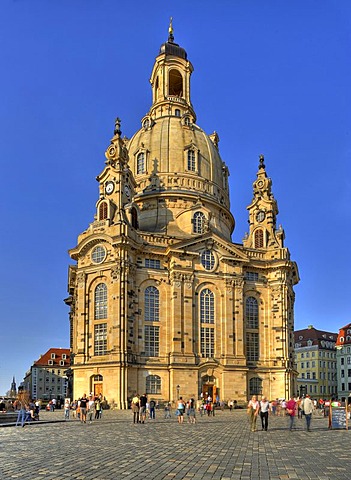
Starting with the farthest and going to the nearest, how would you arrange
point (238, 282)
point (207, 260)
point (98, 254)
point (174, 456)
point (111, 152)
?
point (111, 152) < point (238, 282) < point (207, 260) < point (98, 254) < point (174, 456)

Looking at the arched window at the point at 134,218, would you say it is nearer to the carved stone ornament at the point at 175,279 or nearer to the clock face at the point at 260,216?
the carved stone ornament at the point at 175,279

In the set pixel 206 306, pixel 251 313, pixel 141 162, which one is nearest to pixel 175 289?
pixel 206 306

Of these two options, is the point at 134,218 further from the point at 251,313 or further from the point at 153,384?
the point at 153,384

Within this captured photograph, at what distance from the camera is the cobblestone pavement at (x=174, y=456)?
1459 centimetres

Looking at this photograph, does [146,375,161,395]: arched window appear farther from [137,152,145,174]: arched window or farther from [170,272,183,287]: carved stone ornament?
[137,152,145,174]: arched window

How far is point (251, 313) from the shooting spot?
71.1m

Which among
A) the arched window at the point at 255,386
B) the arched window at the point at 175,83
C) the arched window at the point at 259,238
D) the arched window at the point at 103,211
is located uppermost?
the arched window at the point at 175,83

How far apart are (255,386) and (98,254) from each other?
78.7 feet

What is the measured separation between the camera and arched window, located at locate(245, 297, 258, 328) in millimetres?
70688

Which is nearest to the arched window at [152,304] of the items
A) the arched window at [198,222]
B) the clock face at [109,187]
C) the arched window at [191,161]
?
the arched window at [198,222]

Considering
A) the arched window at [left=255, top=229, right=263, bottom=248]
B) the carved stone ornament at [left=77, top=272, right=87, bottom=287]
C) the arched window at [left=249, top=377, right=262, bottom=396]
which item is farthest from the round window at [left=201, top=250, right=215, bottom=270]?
the arched window at [left=249, top=377, right=262, bottom=396]

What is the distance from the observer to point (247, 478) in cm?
1406

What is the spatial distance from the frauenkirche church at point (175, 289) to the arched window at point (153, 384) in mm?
104

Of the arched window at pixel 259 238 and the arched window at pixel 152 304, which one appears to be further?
the arched window at pixel 259 238
